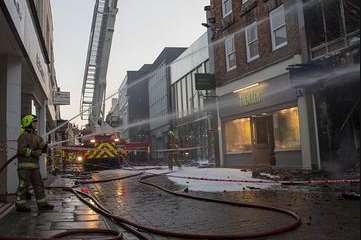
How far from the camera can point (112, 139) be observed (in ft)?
85.1

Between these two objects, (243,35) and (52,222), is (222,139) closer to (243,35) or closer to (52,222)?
(243,35)

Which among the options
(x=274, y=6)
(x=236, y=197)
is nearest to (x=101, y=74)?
(x=274, y=6)

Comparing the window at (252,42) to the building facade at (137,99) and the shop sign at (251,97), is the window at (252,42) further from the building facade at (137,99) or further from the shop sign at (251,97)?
the building facade at (137,99)

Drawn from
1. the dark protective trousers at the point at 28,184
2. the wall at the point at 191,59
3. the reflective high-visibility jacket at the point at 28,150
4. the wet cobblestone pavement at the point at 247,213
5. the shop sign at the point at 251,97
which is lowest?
the wet cobblestone pavement at the point at 247,213

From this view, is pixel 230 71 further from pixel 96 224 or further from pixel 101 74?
pixel 96 224

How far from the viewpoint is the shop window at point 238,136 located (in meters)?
20.8

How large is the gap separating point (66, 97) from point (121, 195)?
18796 millimetres

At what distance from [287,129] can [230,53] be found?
584 cm

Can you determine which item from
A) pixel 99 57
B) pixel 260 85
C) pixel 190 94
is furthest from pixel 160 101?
pixel 260 85

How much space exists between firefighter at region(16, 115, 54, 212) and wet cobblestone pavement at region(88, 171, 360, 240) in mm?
1240

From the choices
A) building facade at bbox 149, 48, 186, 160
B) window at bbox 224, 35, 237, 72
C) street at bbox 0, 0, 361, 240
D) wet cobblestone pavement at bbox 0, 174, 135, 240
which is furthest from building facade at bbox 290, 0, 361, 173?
building facade at bbox 149, 48, 186, 160

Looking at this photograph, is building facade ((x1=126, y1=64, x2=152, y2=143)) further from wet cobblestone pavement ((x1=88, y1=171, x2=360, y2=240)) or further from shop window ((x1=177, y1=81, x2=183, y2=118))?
wet cobblestone pavement ((x1=88, y1=171, x2=360, y2=240))

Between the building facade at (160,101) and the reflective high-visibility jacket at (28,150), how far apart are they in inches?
1178

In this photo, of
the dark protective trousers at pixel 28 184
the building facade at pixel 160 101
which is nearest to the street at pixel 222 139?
the dark protective trousers at pixel 28 184
